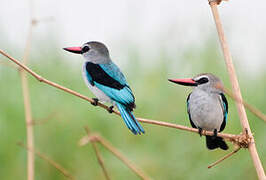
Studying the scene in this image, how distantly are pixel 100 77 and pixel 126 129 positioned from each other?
2191 millimetres

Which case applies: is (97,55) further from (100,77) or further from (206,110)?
(206,110)

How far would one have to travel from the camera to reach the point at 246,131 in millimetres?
2041

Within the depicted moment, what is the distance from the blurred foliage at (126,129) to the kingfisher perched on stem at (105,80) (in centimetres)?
186

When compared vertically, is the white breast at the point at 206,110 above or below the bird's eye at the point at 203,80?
below

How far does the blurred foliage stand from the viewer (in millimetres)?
4641

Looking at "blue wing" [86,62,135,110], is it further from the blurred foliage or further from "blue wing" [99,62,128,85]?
the blurred foliage

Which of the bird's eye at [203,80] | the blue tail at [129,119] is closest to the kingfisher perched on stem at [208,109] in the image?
the bird's eye at [203,80]

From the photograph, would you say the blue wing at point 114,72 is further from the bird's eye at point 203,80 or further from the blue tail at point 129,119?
the bird's eye at point 203,80

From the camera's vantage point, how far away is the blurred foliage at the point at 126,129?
464 centimetres

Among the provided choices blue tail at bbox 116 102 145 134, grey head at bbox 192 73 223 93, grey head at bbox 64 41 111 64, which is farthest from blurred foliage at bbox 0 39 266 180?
blue tail at bbox 116 102 145 134

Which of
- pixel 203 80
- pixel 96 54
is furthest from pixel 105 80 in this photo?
pixel 203 80

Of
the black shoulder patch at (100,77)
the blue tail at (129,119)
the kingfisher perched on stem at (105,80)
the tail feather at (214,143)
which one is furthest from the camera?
the tail feather at (214,143)

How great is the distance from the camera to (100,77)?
2.85 metres

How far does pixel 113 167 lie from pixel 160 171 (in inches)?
17.9
